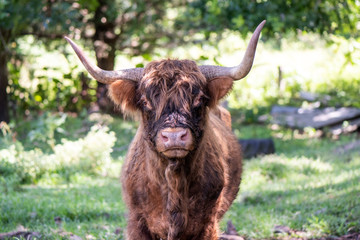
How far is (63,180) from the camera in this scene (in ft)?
25.9

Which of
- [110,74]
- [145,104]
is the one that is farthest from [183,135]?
[110,74]

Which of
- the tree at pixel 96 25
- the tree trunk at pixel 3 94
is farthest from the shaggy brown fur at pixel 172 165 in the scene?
the tree trunk at pixel 3 94

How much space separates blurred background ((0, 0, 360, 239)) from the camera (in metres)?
6.17

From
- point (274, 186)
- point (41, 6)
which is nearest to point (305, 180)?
point (274, 186)

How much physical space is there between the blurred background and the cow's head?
55 cm

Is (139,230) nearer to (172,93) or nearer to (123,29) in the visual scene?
(172,93)

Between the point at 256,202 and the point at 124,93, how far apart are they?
3674 millimetres

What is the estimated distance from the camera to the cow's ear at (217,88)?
4074mm

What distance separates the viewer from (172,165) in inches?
153

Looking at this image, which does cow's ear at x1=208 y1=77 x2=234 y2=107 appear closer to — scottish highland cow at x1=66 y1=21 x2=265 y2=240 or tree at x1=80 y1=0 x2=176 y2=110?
scottish highland cow at x1=66 y1=21 x2=265 y2=240

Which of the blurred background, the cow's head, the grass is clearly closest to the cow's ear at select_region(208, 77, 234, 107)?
the cow's head

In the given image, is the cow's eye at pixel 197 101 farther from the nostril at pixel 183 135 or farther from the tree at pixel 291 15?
the tree at pixel 291 15

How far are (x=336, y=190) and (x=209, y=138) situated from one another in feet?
10.8

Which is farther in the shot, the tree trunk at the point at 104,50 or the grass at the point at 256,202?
the tree trunk at the point at 104,50
